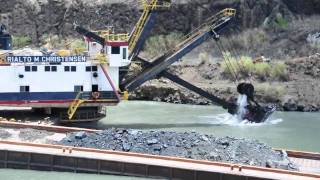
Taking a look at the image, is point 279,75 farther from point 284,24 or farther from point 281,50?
point 284,24

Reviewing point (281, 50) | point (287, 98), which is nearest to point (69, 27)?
point (281, 50)

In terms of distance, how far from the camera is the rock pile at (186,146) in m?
22.0

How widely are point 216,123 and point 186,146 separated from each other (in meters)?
11.6

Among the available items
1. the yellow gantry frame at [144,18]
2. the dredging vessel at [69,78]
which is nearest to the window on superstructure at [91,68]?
the dredging vessel at [69,78]

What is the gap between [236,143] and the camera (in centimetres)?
2309

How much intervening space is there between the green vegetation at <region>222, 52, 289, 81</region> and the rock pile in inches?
822

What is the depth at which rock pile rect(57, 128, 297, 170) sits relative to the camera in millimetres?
21953

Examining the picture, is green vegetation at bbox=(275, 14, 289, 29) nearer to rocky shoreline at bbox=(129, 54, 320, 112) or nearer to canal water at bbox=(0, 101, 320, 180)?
rocky shoreline at bbox=(129, 54, 320, 112)

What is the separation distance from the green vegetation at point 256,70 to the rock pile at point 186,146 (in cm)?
2088

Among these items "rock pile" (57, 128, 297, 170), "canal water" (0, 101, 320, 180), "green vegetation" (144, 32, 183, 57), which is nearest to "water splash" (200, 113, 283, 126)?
"canal water" (0, 101, 320, 180)

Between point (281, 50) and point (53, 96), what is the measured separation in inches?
949

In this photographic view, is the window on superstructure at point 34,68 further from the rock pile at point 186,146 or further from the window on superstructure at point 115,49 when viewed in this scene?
the rock pile at point 186,146

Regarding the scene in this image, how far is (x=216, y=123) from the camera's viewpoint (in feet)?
112

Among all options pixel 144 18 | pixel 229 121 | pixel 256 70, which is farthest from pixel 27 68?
pixel 256 70
